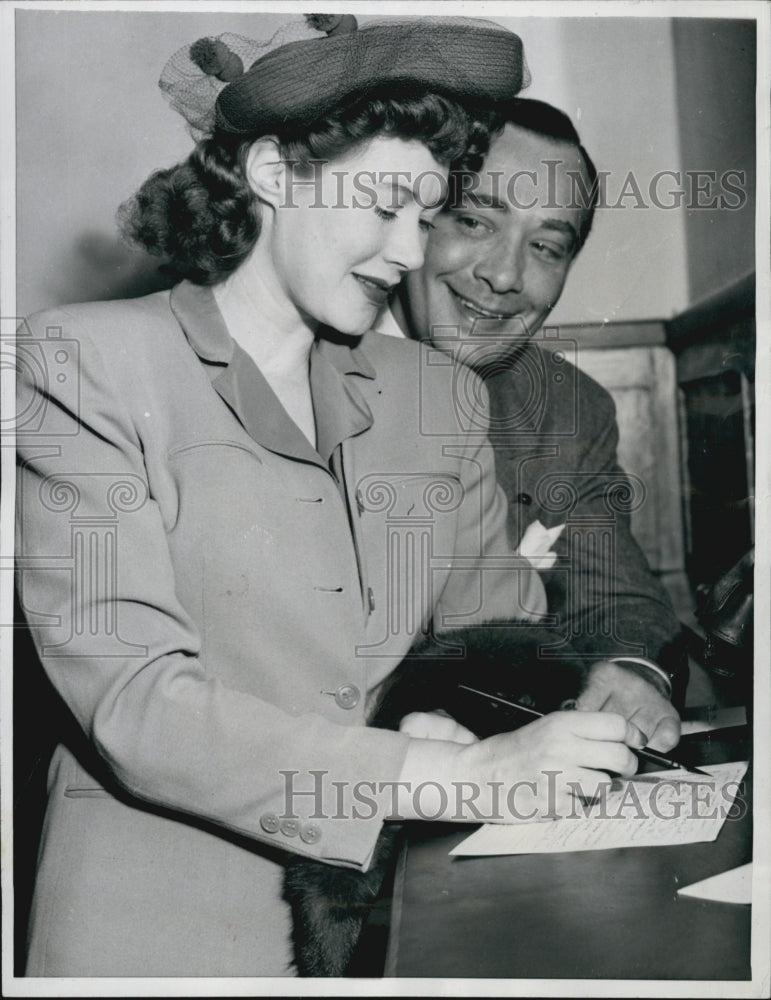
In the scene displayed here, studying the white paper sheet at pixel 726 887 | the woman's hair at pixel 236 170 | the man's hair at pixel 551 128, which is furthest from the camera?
the man's hair at pixel 551 128

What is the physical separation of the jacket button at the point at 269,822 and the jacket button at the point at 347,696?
18 centimetres

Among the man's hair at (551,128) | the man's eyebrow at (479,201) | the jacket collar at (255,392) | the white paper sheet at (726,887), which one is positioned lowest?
the white paper sheet at (726,887)

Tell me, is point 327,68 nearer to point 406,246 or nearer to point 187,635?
point 406,246

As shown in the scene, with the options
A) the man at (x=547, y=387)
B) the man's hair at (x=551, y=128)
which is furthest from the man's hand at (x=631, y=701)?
the man's hair at (x=551, y=128)

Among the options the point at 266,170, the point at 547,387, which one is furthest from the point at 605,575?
the point at 266,170

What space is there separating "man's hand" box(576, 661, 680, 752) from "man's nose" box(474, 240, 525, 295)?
60 centimetres

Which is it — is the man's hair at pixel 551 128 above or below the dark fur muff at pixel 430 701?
above

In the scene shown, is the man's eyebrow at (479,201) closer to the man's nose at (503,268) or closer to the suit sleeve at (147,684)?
the man's nose at (503,268)

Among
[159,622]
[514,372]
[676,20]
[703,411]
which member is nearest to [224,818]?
[159,622]

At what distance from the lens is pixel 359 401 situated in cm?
152

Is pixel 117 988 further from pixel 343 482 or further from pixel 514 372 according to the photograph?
pixel 514 372

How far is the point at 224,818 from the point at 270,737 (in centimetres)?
13

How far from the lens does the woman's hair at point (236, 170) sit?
140cm

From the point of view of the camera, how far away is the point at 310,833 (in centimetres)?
136
